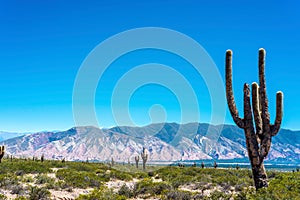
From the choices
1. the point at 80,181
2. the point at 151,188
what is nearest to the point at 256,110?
the point at 151,188

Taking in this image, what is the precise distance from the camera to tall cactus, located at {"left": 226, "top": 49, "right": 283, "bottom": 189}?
37.3 ft

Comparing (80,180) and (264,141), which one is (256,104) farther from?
(80,180)

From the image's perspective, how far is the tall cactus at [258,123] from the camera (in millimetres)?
11383

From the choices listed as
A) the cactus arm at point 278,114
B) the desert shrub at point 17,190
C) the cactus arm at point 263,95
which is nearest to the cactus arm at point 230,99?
the cactus arm at point 263,95

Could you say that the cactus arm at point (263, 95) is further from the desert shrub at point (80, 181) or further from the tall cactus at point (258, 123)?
the desert shrub at point (80, 181)

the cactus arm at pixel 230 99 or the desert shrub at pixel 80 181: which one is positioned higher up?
the cactus arm at pixel 230 99

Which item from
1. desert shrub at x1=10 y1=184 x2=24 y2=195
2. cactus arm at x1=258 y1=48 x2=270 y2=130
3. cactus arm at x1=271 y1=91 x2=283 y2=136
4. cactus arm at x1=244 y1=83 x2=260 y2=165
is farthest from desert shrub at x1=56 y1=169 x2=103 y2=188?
cactus arm at x1=271 y1=91 x2=283 y2=136

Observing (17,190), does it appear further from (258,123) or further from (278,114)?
(278,114)

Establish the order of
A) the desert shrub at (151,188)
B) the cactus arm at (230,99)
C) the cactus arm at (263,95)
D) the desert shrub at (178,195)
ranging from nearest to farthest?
the cactus arm at (263,95) < the cactus arm at (230,99) < the desert shrub at (178,195) < the desert shrub at (151,188)

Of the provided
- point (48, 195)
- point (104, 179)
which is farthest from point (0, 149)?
→ point (48, 195)

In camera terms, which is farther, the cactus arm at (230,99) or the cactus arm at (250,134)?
the cactus arm at (230,99)

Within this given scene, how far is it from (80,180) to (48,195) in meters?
4.83

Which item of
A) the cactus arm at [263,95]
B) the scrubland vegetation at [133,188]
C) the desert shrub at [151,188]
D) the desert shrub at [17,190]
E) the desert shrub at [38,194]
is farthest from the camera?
the desert shrub at [151,188]

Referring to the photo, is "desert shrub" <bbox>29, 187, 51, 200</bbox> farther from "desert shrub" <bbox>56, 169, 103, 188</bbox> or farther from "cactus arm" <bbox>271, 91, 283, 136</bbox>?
"cactus arm" <bbox>271, 91, 283, 136</bbox>
